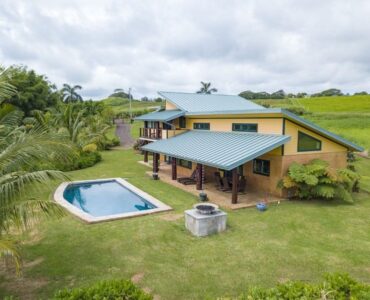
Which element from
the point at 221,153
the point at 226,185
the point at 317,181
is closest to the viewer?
the point at 317,181

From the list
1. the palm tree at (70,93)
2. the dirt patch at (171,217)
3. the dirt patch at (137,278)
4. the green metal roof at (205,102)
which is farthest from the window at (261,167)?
the palm tree at (70,93)

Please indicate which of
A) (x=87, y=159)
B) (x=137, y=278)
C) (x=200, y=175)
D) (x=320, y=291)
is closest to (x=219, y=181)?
Result: (x=200, y=175)

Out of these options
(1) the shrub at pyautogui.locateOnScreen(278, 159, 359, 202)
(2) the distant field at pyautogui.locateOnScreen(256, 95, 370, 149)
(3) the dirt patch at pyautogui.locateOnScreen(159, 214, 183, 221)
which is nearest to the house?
(1) the shrub at pyautogui.locateOnScreen(278, 159, 359, 202)

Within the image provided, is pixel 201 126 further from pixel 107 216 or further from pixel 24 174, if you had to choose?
pixel 24 174

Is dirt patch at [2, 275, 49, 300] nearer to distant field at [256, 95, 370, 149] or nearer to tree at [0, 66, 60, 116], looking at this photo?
distant field at [256, 95, 370, 149]

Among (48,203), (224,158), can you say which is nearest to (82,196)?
(224,158)

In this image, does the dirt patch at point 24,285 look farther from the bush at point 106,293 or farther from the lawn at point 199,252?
the bush at point 106,293

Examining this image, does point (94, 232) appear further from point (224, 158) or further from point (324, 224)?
point (324, 224)
